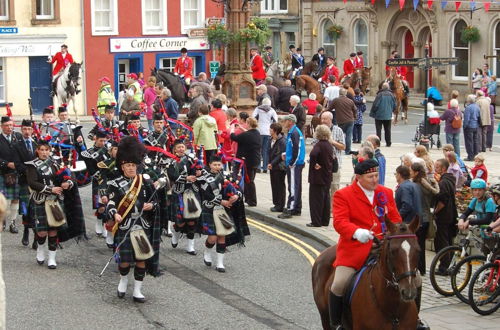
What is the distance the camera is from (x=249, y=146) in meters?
21.7

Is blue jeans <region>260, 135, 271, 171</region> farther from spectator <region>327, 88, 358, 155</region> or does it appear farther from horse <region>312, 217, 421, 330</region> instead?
horse <region>312, 217, 421, 330</region>

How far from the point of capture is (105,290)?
1539 centimetres

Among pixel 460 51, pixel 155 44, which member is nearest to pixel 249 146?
pixel 155 44

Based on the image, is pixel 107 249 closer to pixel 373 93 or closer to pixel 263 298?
pixel 263 298

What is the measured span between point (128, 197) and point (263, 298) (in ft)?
7.49

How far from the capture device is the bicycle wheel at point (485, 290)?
548 inches

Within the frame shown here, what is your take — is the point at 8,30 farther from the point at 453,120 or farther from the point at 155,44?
the point at 453,120

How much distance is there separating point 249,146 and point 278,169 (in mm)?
885

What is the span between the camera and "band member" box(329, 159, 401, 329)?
1095 centimetres

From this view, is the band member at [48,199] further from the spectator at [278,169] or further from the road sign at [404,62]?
the road sign at [404,62]

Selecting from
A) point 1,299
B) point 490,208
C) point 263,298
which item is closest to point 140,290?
point 263,298

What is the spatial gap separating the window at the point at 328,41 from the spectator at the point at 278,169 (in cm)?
3380

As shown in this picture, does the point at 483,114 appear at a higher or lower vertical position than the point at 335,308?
higher

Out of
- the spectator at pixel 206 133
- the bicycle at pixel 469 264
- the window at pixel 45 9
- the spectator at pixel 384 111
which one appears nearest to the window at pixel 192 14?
the window at pixel 45 9
